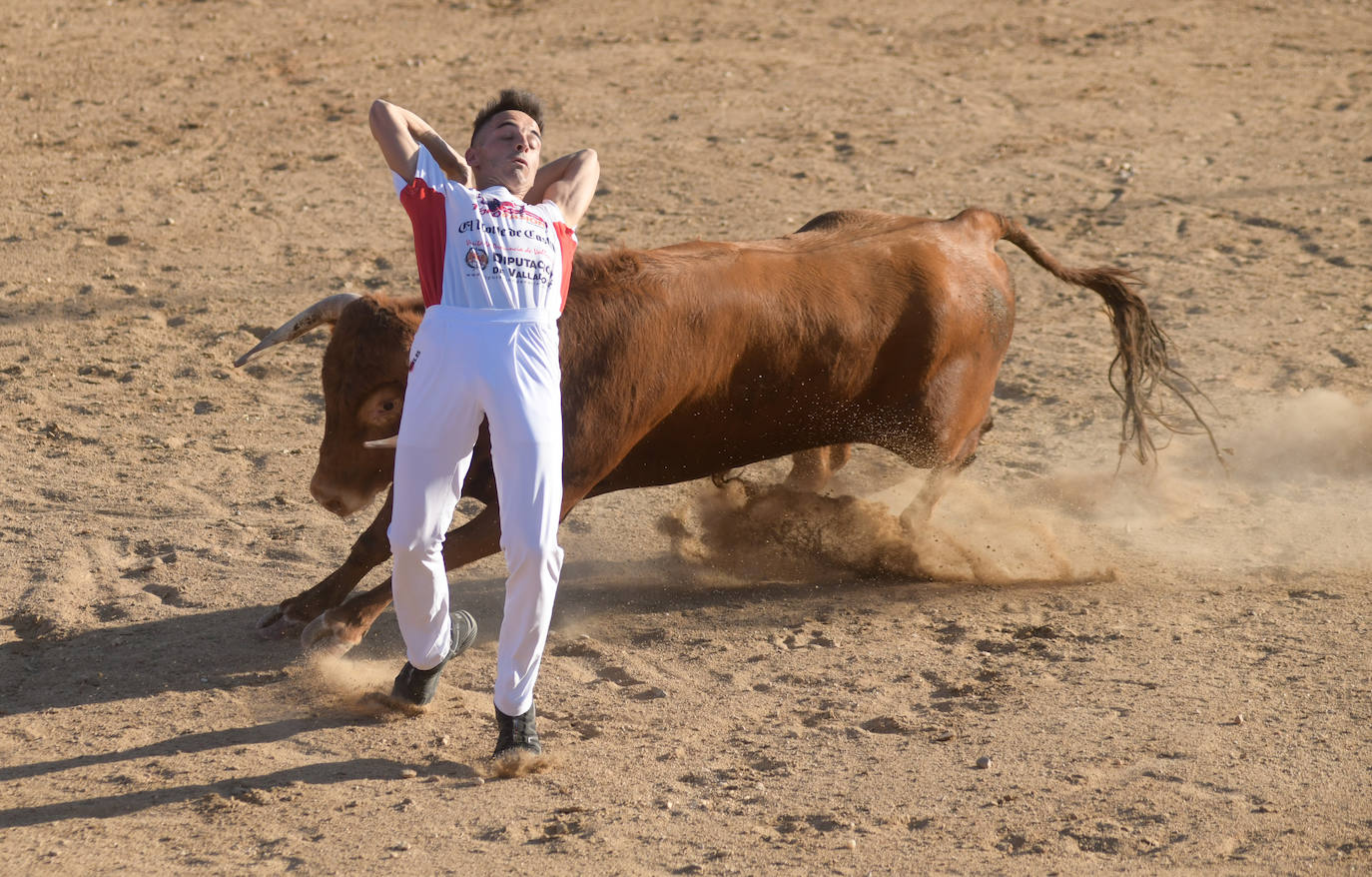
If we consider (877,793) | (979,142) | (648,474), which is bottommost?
(877,793)

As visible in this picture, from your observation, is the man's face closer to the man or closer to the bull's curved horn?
the man

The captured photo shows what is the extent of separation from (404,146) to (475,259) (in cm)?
48

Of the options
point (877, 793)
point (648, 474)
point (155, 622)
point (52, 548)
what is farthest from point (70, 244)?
point (877, 793)

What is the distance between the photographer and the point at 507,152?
4371 mm

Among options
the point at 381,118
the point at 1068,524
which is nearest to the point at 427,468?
the point at 381,118

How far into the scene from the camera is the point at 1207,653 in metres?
5.23

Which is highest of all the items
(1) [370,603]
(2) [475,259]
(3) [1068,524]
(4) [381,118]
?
(4) [381,118]

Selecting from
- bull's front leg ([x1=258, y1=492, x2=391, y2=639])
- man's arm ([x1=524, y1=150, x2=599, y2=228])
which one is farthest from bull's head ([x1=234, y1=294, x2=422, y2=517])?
man's arm ([x1=524, y1=150, x2=599, y2=228])

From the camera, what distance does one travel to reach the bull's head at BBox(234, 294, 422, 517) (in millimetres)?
4938

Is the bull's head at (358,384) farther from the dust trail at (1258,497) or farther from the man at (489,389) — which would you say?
the dust trail at (1258,497)

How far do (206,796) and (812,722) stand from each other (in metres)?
1.84

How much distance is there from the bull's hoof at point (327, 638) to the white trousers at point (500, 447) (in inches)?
30.6

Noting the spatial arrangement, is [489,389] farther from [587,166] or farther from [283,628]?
[283,628]

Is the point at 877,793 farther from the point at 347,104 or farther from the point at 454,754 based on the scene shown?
the point at 347,104
